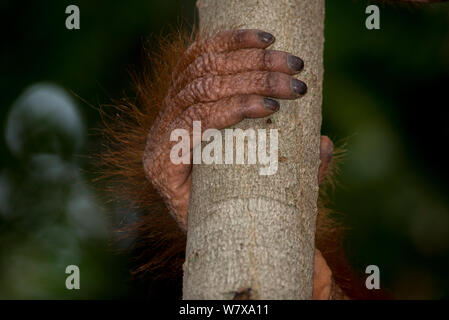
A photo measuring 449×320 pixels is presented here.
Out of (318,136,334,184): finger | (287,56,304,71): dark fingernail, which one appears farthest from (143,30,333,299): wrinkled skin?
(318,136,334,184): finger

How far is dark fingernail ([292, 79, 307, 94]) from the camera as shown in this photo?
1.44 meters

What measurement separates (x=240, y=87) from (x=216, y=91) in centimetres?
8

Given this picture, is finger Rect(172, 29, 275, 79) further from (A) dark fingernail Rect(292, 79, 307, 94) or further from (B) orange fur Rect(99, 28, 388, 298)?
(B) orange fur Rect(99, 28, 388, 298)

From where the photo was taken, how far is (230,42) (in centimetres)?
158

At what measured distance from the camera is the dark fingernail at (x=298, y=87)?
1.44 metres

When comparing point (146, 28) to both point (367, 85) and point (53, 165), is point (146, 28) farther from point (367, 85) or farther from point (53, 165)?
point (367, 85)

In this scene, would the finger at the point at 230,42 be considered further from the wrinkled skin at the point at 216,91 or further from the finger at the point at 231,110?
the finger at the point at 231,110

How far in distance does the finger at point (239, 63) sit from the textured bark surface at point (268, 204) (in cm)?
4

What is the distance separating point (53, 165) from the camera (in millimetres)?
3404

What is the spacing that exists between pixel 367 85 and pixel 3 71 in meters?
1.83

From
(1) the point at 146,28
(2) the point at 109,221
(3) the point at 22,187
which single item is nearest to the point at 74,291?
(2) the point at 109,221

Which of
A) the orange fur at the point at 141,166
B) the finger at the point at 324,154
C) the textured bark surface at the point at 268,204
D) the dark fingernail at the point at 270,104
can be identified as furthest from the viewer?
the finger at the point at 324,154

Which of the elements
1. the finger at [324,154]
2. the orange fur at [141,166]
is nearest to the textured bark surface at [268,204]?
the orange fur at [141,166]

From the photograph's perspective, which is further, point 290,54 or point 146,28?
point 146,28
